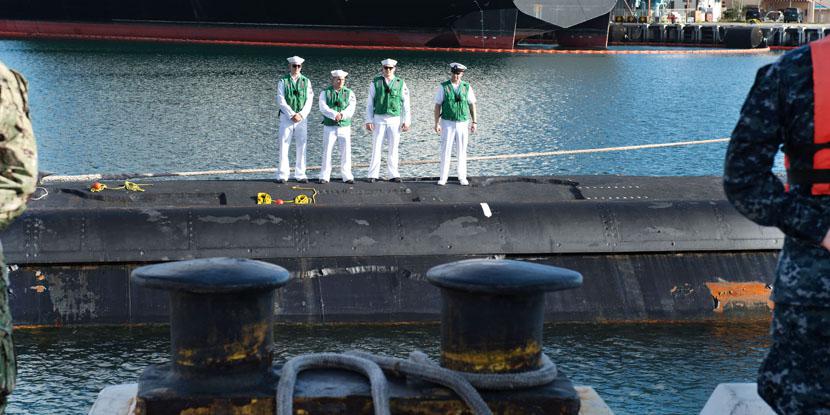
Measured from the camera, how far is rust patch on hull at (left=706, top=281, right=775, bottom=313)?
12422 mm

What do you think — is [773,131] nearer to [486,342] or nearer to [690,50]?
[486,342]

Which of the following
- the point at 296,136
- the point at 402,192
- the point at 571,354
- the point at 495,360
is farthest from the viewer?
the point at 296,136

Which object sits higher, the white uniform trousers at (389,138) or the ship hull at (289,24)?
the ship hull at (289,24)

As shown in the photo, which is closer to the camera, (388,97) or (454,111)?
(454,111)

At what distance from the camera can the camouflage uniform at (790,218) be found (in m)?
3.91

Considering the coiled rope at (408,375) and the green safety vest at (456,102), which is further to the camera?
the green safety vest at (456,102)

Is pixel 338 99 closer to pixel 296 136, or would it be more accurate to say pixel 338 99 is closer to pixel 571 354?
pixel 296 136

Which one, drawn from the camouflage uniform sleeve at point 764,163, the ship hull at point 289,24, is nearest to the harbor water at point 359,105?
the ship hull at point 289,24

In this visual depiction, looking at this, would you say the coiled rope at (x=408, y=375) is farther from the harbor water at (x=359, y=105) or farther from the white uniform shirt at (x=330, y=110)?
the harbor water at (x=359, y=105)

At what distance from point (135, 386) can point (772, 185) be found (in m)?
3.23

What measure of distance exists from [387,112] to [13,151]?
12.9m

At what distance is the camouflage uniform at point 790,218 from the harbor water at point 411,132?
6.42m

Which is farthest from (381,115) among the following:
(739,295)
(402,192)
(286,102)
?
(739,295)

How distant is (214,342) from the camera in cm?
529
